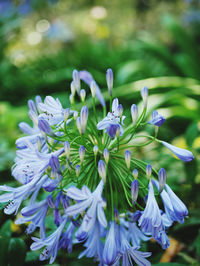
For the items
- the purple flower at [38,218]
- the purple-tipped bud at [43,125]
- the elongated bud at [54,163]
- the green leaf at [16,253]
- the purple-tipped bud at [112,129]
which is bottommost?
the green leaf at [16,253]

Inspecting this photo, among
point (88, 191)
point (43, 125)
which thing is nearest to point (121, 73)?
point (43, 125)

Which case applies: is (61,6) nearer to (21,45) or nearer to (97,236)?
(21,45)

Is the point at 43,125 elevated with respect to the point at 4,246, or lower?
Answer: elevated

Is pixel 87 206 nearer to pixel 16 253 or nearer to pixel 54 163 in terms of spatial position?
pixel 54 163

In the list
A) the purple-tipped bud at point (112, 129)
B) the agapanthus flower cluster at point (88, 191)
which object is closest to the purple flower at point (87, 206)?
the agapanthus flower cluster at point (88, 191)

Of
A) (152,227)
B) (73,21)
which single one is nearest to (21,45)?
(73,21)

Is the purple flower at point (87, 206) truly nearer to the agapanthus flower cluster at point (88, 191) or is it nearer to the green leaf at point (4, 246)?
the agapanthus flower cluster at point (88, 191)

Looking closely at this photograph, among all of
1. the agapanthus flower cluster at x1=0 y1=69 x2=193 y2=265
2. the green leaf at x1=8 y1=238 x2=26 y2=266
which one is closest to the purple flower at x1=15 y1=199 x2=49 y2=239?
the agapanthus flower cluster at x1=0 y1=69 x2=193 y2=265
